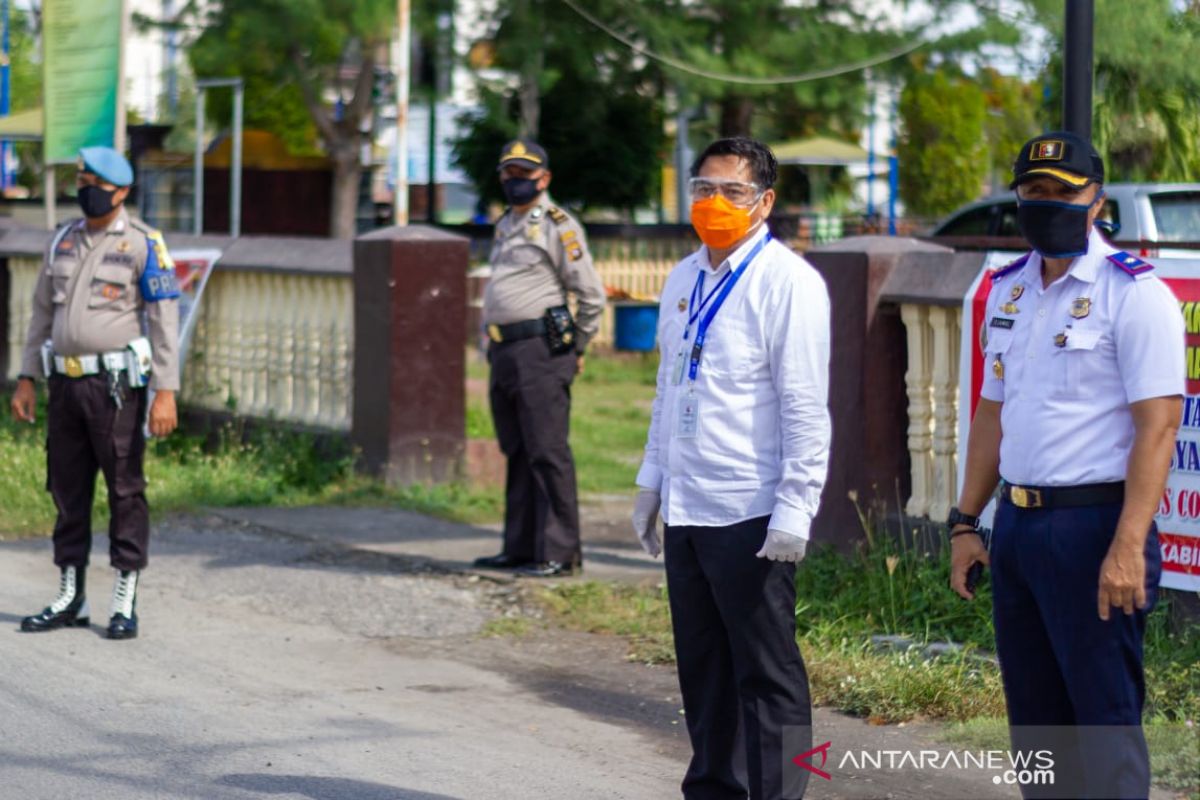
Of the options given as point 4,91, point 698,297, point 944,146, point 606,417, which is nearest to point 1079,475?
point 698,297

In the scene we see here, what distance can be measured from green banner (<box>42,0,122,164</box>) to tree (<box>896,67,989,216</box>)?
20055 millimetres

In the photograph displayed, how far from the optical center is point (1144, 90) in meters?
13.0

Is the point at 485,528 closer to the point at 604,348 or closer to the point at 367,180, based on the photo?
the point at 604,348

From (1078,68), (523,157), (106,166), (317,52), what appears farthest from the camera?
(317,52)

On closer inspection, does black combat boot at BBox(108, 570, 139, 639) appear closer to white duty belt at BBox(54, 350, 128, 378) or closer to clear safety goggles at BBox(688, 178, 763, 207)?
white duty belt at BBox(54, 350, 128, 378)

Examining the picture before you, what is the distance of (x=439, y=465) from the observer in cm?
1067

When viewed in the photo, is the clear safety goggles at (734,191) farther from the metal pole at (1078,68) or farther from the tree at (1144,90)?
the tree at (1144,90)

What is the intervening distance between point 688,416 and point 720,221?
496 mm

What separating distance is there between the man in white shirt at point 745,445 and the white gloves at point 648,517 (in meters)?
0.12

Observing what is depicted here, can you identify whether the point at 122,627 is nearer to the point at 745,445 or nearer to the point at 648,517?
the point at 648,517

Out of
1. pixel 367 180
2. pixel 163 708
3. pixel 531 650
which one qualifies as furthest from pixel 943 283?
pixel 367 180

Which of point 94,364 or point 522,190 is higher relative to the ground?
point 522,190

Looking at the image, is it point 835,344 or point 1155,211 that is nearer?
point 835,344

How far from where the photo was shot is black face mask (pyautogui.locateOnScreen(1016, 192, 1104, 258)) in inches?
159
